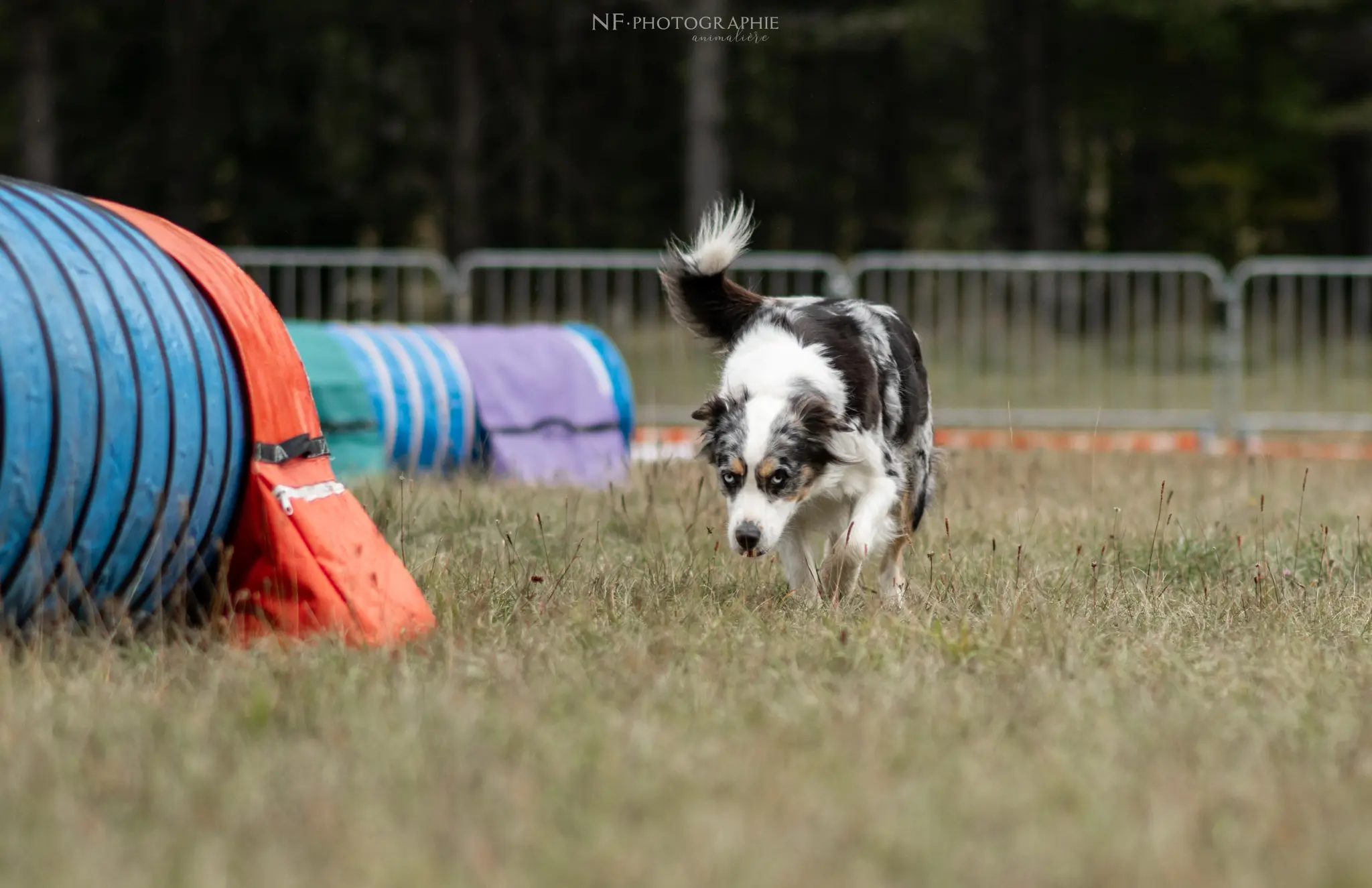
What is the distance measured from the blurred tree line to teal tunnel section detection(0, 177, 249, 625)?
16001 millimetres

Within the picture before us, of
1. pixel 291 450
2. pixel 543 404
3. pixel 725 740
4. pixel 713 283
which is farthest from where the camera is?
pixel 543 404

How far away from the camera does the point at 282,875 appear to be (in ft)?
8.02

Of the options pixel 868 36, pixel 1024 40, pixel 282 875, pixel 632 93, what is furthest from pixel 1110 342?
pixel 632 93

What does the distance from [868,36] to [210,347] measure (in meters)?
21.6

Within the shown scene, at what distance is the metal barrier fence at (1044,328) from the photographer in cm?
1358

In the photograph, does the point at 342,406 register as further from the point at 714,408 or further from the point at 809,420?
the point at 809,420

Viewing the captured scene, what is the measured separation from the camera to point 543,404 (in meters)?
9.26

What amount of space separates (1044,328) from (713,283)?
10042mm

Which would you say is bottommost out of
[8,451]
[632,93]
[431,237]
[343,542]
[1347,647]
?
[1347,647]

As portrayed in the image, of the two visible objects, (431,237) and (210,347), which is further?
(431,237)

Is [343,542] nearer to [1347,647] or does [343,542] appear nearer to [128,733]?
[128,733]

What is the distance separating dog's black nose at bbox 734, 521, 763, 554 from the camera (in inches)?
185

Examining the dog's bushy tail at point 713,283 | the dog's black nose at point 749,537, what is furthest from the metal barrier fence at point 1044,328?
Result: the dog's black nose at point 749,537

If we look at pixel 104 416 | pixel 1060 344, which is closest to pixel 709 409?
pixel 104 416
